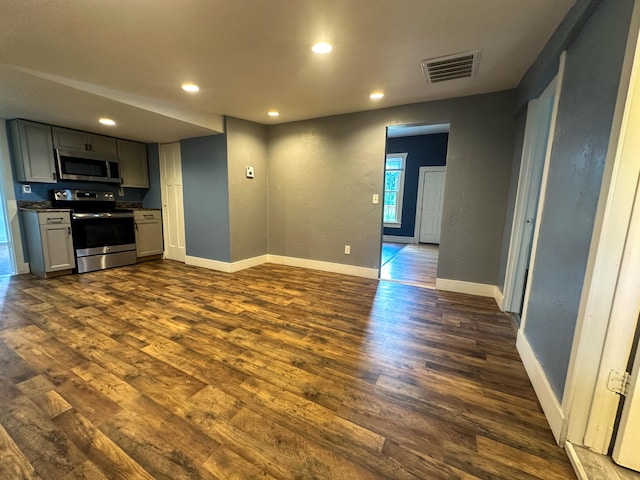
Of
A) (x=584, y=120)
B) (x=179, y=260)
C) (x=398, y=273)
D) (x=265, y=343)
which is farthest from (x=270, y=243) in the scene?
(x=584, y=120)

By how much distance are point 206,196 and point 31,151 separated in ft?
7.43

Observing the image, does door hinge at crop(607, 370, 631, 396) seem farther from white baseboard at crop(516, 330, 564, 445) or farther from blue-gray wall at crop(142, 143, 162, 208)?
blue-gray wall at crop(142, 143, 162, 208)

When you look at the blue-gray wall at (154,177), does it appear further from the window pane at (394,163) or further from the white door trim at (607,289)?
the white door trim at (607,289)

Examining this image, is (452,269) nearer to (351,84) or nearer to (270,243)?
(351,84)

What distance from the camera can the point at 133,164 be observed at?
473cm

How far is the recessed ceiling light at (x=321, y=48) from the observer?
1.99 metres

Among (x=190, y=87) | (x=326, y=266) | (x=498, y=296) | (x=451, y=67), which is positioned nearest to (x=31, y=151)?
(x=190, y=87)

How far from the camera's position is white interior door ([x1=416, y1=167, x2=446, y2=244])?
6.81 m

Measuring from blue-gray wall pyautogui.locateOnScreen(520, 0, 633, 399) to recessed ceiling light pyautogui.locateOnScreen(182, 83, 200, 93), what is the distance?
306cm

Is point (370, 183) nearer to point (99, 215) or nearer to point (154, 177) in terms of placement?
point (154, 177)

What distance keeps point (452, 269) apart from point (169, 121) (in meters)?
4.12

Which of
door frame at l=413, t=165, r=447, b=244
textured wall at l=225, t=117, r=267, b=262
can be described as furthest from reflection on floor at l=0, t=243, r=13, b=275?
door frame at l=413, t=165, r=447, b=244

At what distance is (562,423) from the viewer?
1.29 meters

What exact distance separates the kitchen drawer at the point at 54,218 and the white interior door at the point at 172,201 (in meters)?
1.38
